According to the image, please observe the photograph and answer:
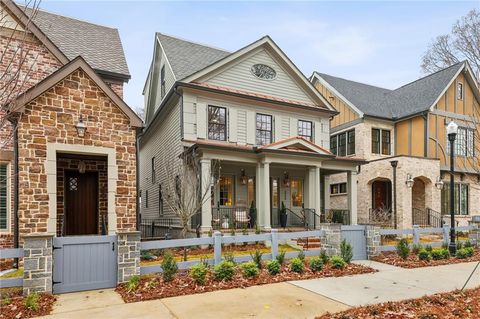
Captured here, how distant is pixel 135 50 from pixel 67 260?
14642 mm

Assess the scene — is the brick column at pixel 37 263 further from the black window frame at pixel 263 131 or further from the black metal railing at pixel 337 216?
the black metal railing at pixel 337 216

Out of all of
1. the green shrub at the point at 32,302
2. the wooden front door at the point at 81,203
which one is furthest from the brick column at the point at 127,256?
the wooden front door at the point at 81,203

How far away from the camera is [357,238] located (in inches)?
424

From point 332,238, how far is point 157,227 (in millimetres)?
10744

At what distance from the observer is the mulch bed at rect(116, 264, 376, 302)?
22.2ft

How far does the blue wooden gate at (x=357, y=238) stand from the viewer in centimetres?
1063

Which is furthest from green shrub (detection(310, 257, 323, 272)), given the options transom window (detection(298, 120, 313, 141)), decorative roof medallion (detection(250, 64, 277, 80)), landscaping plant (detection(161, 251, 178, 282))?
decorative roof medallion (detection(250, 64, 277, 80))

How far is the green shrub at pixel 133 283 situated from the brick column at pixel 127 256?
0.60 ft

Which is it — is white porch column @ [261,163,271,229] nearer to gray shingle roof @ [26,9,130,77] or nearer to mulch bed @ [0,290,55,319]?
gray shingle roof @ [26,9,130,77]

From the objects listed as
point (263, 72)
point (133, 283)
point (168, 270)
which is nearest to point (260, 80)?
point (263, 72)

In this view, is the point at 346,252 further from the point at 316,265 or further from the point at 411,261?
the point at 411,261

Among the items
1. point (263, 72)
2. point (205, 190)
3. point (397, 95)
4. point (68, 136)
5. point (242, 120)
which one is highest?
point (397, 95)

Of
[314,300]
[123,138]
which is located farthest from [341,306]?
[123,138]

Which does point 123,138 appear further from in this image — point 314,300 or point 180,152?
point 314,300
